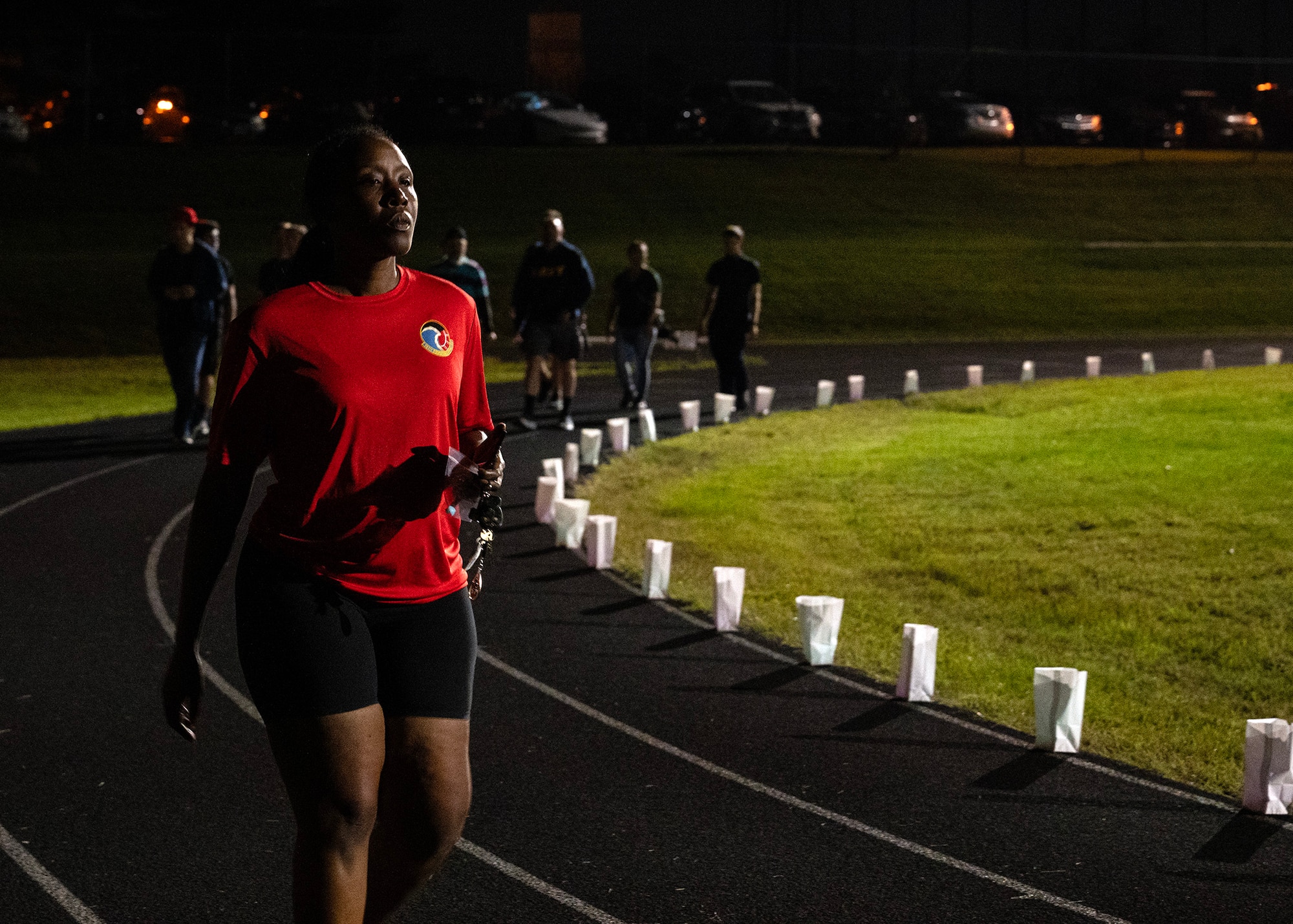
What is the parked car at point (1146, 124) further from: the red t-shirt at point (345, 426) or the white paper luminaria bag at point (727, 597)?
the red t-shirt at point (345, 426)

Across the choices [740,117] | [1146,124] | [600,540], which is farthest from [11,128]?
[600,540]

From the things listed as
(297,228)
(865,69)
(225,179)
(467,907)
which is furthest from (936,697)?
(865,69)

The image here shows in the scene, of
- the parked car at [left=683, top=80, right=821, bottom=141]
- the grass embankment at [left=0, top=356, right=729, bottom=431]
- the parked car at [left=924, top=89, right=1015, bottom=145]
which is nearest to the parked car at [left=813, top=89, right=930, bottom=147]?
the parked car at [left=924, top=89, right=1015, bottom=145]

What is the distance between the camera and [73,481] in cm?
1373

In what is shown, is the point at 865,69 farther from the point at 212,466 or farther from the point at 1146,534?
the point at 212,466

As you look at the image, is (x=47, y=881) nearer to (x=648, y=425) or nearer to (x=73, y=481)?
(x=73, y=481)

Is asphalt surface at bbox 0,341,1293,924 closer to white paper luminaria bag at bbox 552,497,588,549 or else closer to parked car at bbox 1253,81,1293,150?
white paper luminaria bag at bbox 552,497,588,549

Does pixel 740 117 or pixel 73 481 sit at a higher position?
pixel 740 117

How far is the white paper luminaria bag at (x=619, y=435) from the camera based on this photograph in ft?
50.0

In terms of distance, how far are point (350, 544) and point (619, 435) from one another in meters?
11.9

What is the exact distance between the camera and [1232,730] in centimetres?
736

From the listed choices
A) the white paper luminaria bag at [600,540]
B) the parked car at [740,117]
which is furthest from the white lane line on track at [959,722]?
the parked car at [740,117]

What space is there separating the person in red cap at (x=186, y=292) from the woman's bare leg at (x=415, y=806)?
1134 cm

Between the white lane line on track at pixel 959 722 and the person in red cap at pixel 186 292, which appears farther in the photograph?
the person in red cap at pixel 186 292
